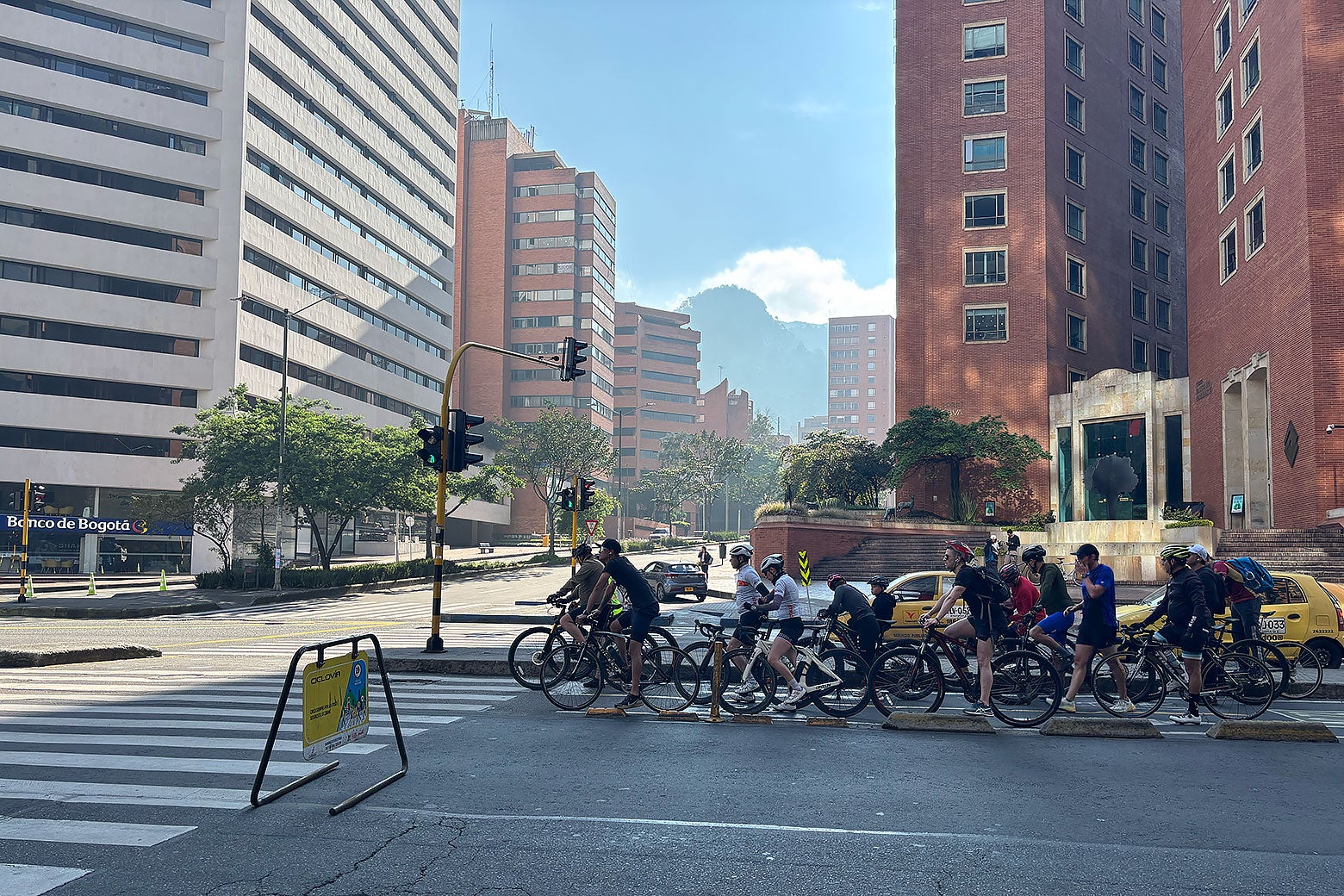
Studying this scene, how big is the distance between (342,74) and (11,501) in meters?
36.4

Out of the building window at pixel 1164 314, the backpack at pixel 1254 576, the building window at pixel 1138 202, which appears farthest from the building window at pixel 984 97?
the backpack at pixel 1254 576

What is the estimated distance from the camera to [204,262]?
55.2 m

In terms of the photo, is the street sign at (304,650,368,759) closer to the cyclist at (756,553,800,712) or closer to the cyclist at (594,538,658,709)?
the cyclist at (594,538,658,709)

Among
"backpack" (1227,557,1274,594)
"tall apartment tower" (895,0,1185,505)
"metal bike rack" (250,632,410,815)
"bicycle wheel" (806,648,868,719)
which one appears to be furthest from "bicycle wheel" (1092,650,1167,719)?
"tall apartment tower" (895,0,1185,505)

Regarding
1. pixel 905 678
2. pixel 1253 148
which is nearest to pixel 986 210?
pixel 1253 148

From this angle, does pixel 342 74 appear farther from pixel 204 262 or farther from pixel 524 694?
pixel 524 694

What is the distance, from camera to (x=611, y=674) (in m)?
11.8

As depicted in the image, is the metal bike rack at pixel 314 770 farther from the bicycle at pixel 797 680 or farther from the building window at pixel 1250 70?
the building window at pixel 1250 70

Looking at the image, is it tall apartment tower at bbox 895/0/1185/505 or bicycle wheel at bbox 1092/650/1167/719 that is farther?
tall apartment tower at bbox 895/0/1185/505

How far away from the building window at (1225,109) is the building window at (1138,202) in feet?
57.2

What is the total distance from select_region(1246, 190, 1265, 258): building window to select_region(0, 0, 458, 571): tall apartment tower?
1546 inches

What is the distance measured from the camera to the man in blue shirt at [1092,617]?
1080cm

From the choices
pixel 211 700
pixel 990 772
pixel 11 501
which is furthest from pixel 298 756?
pixel 11 501

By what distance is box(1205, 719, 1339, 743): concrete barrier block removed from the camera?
993cm
